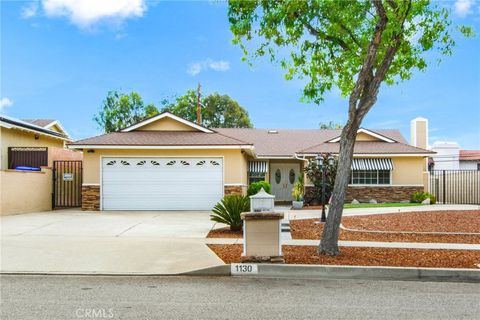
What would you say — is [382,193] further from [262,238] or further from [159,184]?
[262,238]

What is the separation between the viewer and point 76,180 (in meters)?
22.7

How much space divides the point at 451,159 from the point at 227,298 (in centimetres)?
3890

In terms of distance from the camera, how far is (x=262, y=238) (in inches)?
354

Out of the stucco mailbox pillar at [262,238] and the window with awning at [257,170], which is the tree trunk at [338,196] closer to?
the stucco mailbox pillar at [262,238]

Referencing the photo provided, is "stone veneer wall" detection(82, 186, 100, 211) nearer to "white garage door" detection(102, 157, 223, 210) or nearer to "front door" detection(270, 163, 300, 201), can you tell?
"white garage door" detection(102, 157, 223, 210)

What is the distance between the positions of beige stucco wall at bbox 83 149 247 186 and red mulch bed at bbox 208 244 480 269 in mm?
9841

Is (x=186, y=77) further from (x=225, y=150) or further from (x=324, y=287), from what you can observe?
(x=324, y=287)

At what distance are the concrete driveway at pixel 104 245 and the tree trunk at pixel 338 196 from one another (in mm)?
2425

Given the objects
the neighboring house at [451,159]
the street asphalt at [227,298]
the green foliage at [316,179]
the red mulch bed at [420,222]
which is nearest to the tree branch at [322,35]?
the street asphalt at [227,298]

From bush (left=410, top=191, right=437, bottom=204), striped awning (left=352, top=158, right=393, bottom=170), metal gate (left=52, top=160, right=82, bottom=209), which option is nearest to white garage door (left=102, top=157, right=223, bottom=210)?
metal gate (left=52, top=160, right=82, bottom=209)

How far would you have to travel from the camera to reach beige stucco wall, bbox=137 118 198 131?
23172mm

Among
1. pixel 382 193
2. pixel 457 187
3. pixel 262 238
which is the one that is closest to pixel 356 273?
pixel 262 238

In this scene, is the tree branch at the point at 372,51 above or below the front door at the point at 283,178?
above

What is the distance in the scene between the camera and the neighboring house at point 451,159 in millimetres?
40750
